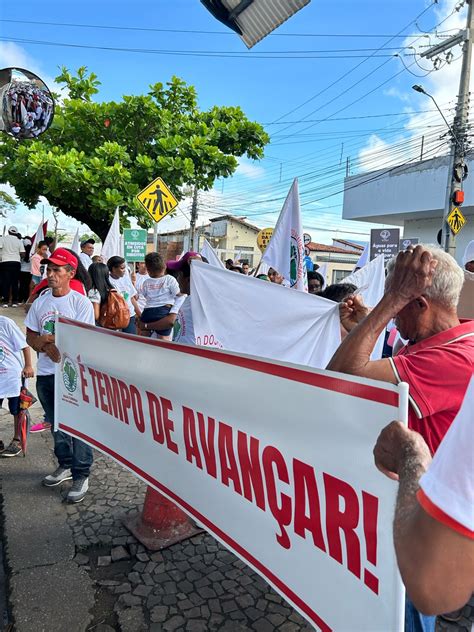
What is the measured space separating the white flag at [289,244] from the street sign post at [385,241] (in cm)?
777

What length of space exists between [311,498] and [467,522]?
2.39 feet

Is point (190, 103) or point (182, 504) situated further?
point (190, 103)

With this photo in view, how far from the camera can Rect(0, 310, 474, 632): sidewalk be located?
2396mm

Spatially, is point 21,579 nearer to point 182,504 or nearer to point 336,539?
point 182,504

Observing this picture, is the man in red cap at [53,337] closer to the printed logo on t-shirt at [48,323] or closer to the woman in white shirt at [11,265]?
the printed logo on t-shirt at [48,323]

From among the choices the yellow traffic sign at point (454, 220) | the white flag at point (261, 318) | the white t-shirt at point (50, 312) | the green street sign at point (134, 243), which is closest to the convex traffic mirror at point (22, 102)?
the white t-shirt at point (50, 312)

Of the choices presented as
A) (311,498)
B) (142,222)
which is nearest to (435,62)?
(142,222)

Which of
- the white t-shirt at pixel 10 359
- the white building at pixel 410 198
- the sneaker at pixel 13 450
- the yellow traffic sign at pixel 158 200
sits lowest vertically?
the sneaker at pixel 13 450

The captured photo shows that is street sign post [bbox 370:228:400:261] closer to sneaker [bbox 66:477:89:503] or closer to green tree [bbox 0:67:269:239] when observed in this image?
green tree [bbox 0:67:269:239]

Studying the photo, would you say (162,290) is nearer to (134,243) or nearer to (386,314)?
(134,243)

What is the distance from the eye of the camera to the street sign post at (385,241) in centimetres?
1170

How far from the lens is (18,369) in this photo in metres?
4.08

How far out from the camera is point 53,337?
346 centimetres

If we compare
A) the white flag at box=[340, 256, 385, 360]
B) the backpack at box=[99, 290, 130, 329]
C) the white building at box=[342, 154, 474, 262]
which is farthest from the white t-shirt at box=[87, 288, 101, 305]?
the white building at box=[342, 154, 474, 262]
